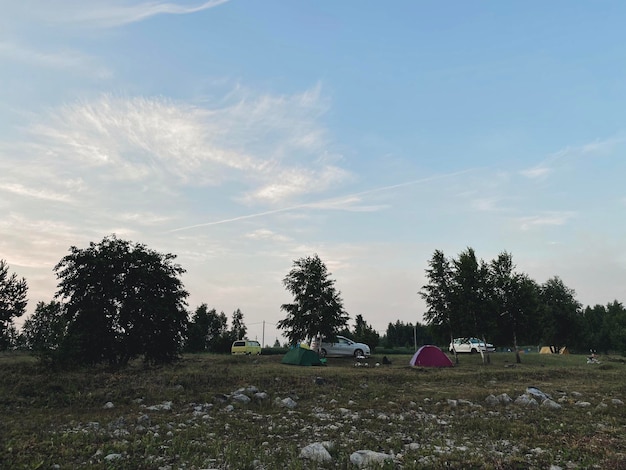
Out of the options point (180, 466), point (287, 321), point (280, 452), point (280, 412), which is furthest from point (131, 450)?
point (287, 321)

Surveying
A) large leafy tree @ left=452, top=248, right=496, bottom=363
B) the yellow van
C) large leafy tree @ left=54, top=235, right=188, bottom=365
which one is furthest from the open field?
the yellow van

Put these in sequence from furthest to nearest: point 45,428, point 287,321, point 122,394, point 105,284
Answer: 1. point 287,321
2. point 105,284
3. point 122,394
4. point 45,428

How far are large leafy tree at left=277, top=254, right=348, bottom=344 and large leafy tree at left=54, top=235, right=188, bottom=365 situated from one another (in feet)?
55.4

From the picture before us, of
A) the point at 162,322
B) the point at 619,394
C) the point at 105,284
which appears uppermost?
the point at 105,284

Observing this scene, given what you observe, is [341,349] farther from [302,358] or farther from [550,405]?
[550,405]

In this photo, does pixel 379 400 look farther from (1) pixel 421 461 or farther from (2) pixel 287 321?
(2) pixel 287 321

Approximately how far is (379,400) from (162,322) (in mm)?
15488

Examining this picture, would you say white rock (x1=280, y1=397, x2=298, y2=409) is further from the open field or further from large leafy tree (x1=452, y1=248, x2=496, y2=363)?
large leafy tree (x1=452, y1=248, x2=496, y2=363)

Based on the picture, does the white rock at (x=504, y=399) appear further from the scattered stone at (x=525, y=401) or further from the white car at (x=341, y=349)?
the white car at (x=341, y=349)

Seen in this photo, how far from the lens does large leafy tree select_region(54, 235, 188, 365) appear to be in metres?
23.1

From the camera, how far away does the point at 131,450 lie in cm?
747

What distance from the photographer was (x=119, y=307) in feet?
79.2

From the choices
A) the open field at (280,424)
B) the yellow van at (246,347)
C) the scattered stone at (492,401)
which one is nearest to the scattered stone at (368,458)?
the open field at (280,424)

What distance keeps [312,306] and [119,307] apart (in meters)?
20.4
